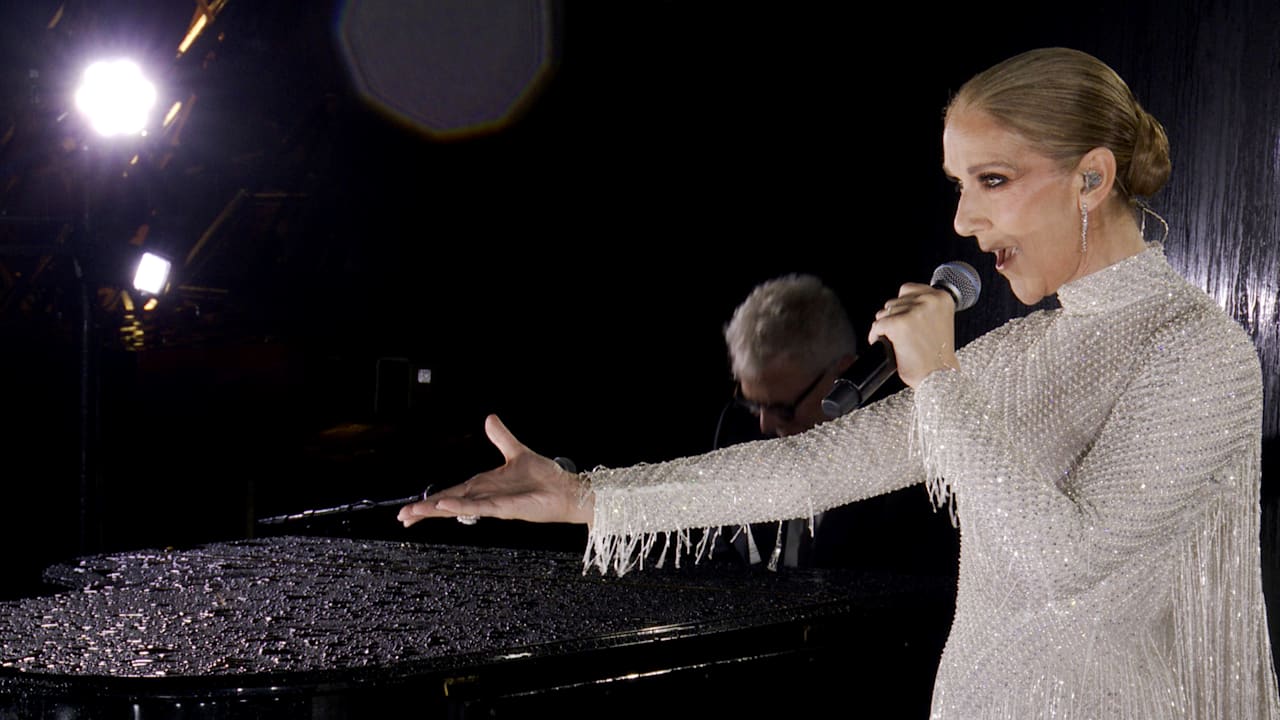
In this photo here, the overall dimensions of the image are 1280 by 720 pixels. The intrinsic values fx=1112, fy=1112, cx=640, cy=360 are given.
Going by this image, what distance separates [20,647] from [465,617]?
68 cm

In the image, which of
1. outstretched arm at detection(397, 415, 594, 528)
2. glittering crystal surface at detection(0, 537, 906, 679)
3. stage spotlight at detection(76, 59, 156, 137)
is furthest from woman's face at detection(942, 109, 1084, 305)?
stage spotlight at detection(76, 59, 156, 137)

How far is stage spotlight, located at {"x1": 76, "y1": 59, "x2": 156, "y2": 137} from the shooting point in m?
4.49

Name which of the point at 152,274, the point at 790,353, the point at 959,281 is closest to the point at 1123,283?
the point at 959,281

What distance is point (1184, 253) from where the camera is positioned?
2.13 meters

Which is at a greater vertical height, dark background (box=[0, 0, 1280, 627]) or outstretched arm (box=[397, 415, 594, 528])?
dark background (box=[0, 0, 1280, 627])

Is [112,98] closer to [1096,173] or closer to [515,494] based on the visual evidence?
[515,494]

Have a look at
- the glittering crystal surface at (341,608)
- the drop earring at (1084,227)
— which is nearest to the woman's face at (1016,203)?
the drop earring at (1084,227)

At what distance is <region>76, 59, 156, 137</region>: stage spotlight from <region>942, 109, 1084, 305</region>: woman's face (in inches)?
160

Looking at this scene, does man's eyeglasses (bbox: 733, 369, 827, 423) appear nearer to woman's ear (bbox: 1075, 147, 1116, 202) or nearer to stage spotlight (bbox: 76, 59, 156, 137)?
woman's ear (bbox: 1075, 147, 1116, 202)

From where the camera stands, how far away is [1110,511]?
1.13 m

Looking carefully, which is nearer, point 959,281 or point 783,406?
point 959,281

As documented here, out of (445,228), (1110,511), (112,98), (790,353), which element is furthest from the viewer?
(445,228)

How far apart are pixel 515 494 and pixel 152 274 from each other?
4323 mm

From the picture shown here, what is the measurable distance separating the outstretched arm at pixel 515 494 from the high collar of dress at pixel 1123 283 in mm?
663
